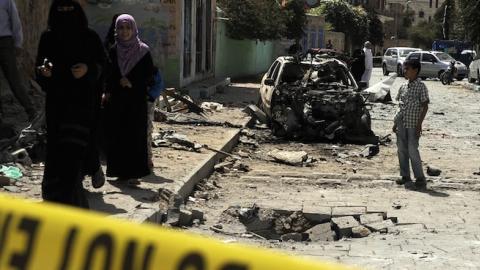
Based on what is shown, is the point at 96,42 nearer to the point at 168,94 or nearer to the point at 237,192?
the point at 237,192

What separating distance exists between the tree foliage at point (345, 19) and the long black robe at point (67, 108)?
5333 cm

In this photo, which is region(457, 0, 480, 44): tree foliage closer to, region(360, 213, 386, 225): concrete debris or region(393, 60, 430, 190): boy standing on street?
region(393, 60, 430, 190): boy standing on street

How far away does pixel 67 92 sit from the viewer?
4.84 metres

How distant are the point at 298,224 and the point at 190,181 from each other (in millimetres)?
1459

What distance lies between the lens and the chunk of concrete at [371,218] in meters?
6.30

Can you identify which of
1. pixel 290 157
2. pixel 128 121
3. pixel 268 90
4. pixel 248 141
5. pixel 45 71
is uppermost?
pixel 45 71

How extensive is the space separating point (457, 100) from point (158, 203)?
1874cm

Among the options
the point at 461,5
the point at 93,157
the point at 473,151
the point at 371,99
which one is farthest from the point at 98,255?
the point at 461,5

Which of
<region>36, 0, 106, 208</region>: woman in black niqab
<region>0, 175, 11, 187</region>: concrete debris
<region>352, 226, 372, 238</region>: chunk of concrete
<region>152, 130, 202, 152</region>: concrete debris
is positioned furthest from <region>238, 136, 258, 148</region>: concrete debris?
<region>36, 0, 106, 208</region>: woman in black niqab

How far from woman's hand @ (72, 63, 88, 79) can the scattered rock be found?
537cm

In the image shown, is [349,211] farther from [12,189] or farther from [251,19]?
[251,19]

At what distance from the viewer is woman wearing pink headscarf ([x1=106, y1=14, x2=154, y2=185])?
608 centimetres

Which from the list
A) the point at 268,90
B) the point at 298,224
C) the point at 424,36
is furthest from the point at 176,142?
the point at 424,36

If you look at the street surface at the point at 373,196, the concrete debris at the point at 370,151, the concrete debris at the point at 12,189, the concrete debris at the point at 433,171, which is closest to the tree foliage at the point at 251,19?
the street surface at the point at 373,196
